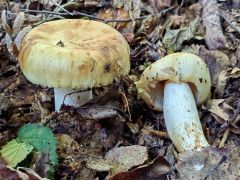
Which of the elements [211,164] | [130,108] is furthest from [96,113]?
[211,164]

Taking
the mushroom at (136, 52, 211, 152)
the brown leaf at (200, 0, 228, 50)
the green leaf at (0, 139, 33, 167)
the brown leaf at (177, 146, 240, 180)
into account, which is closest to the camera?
the brown leaf at (177, 146, 240, 180)

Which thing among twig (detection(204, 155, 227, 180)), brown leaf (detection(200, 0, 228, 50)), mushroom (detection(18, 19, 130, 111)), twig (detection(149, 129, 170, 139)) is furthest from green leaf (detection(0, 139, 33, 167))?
brown leaf (detection(200, 0, 228, 50))

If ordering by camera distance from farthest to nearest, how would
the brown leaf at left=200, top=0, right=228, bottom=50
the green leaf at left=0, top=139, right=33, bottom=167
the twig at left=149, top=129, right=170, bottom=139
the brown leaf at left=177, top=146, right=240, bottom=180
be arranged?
1. the brown leaf at left=200, top=0, right=228, bottom=50
2. the twig at left=149, top=129, right=170, bottom=139
3. the green leaf at left=0, top=139, right=33, bottom=167
4. the brown leaf at left=177, top=146, right=240, bottom=180

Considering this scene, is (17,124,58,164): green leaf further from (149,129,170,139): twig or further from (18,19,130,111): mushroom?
(149,129,170,139): twig

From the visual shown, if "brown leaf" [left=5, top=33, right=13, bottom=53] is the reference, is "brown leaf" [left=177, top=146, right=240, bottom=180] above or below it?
below

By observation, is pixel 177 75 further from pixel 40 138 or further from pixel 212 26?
pixel 212 26

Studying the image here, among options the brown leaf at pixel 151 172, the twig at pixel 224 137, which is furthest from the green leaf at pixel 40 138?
the twig at pixel 224 137

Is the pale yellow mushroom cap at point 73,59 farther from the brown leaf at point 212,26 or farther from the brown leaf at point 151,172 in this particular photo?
the brown leaf at point 212,26

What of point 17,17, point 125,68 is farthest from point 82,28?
point 17,17
